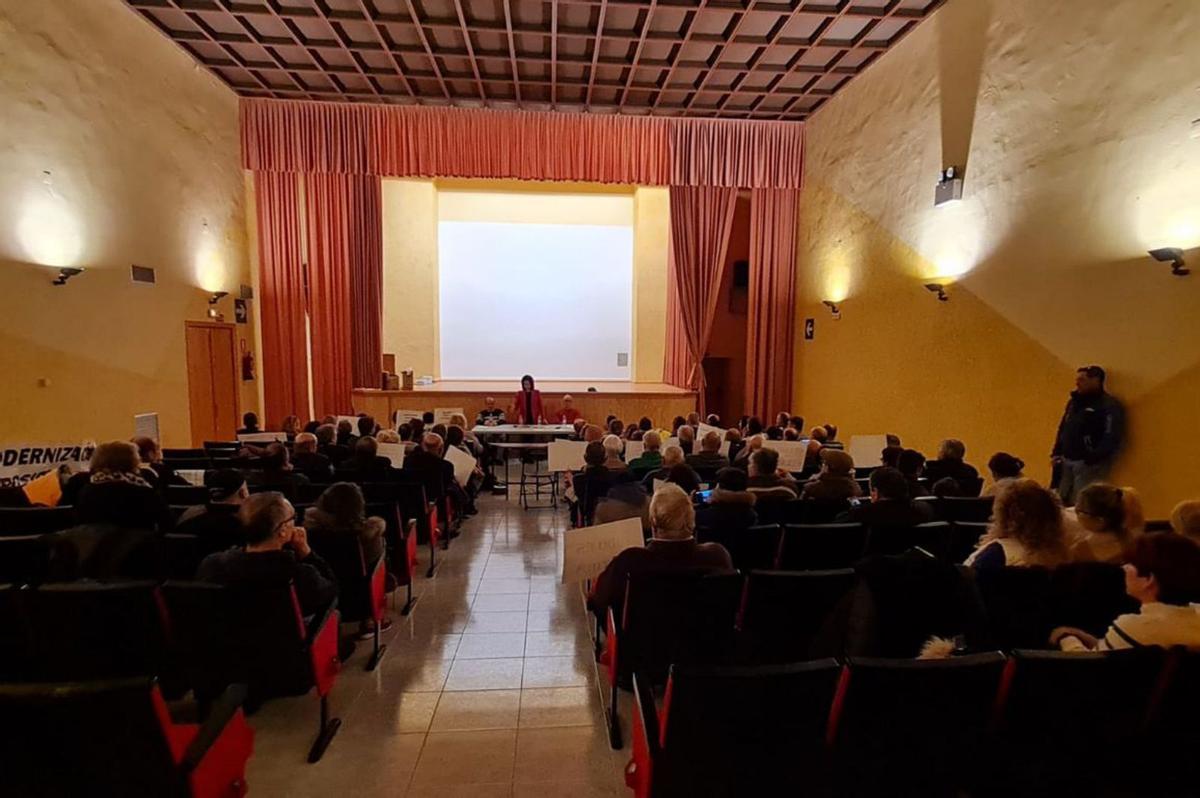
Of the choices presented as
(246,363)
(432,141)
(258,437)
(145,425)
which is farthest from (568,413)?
(145,425)

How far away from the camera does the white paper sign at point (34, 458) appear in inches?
197

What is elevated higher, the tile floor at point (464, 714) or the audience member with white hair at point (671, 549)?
the audience member with white hair at point (671, 549)

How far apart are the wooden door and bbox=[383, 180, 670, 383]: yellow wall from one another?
317 centimetres

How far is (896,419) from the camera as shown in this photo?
759cm

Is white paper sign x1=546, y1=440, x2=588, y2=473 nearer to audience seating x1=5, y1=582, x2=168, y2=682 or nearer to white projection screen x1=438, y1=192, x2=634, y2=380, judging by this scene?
audience seating x1=5, y1=582, x2=168, y2=682

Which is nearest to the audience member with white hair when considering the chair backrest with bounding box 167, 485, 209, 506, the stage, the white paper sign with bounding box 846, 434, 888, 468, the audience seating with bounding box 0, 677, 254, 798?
the audience seating with bounding box 0, 677, 254, 798

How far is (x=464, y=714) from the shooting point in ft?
9.21

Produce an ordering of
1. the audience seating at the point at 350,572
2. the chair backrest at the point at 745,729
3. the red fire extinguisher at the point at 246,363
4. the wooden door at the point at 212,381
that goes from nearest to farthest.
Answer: the chair backrest at the point at 745,729, the audience seating at the point at 350,572, the wooden door at the point at 212,381, the red fire extinguisher at the point at 246,363

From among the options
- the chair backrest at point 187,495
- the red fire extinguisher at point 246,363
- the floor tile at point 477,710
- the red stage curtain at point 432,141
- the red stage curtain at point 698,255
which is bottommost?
the floor tile at point 477,710

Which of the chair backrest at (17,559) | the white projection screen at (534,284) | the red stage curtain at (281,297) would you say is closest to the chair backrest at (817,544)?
the chair backrest at (17,559)

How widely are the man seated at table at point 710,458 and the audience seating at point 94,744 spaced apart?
3.89 m

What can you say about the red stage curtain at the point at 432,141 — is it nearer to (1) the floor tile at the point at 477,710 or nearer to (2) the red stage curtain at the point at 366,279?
(2) the red stage curtain at the point at 366,279

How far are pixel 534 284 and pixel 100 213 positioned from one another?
6.88 m

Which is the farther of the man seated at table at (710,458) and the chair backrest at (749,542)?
the man seated at table at (710,458)
